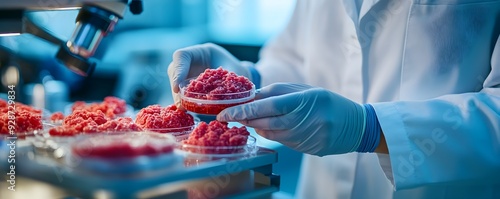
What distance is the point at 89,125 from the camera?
5.29ft

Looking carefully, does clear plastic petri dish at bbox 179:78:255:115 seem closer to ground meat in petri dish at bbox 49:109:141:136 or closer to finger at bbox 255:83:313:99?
finger at bbox 255:83:313:99

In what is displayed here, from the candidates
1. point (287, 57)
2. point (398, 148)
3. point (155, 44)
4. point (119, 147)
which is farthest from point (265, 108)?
point (155, 44)

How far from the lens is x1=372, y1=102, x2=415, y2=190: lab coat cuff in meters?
1.68

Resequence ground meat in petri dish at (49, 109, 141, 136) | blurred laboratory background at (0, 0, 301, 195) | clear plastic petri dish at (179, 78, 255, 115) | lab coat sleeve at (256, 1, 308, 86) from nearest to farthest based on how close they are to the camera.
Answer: ground meat in petri dish at (49, 109, 141, 136), clear plastic petri dish at (179, 78, 255, 115), lab coat sleeve at (256, 1, 308, 86), blurred laboratory background at (0, 0, 301, 195)

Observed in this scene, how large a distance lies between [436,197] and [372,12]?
2.12 feet

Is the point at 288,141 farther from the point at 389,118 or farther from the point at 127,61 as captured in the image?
the point at 127,61

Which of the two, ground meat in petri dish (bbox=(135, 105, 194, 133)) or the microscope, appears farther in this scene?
ground meat in petri dish (bbox=(135, 105, 194, 133))

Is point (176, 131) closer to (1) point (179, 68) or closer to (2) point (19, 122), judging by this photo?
(1) point (179, 68)

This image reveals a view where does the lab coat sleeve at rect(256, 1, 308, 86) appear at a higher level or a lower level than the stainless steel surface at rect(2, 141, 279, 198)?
higher

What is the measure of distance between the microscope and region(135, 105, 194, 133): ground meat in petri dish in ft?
0.69

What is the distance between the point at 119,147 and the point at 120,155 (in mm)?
17

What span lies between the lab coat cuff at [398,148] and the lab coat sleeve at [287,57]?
795 mm

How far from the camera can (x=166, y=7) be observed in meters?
5.39

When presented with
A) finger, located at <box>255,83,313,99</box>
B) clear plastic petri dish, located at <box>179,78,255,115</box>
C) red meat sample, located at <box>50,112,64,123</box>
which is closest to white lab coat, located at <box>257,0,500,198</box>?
finger, located at <box>255,83,313,99</box>
